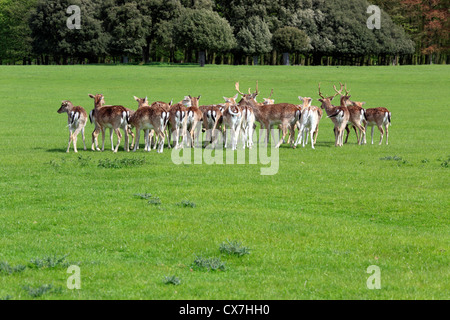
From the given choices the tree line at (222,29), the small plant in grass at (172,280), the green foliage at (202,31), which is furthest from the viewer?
the tree line at (222,29)

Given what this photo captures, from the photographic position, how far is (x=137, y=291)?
8.70m

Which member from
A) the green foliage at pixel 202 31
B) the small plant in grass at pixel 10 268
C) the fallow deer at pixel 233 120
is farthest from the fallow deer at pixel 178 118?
the green foliage at pixel 202 31

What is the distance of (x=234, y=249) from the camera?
34.5 feet

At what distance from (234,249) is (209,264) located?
78 centimetres

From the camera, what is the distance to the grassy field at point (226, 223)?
29.8ft

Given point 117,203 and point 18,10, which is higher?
point 18,10

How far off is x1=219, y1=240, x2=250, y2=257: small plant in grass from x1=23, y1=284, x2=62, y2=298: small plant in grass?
304 centimetres

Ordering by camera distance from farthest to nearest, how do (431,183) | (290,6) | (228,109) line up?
(290,6) < (228,109) < (431,183)

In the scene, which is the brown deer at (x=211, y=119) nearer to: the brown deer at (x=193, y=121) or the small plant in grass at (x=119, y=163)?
the brown deer at (x=193, y=121)

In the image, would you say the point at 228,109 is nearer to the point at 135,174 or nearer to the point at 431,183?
the point at 135,174

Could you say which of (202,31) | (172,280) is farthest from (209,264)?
(202,31)

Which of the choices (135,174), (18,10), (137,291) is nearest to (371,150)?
(135,174)

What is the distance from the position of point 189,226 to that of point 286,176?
6225 millimetres

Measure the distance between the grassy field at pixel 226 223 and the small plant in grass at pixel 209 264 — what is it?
0.09 feet
